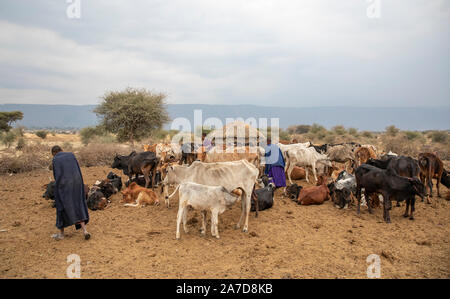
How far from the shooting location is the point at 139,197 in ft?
27.5

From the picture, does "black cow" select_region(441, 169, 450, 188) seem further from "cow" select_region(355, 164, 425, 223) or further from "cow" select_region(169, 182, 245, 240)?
"cow" select_region(169, 182, 245, 240)

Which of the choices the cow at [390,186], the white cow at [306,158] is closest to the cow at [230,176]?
the cow at [390,186]

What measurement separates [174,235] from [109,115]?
15825mm

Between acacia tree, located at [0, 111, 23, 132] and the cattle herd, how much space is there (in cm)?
2529

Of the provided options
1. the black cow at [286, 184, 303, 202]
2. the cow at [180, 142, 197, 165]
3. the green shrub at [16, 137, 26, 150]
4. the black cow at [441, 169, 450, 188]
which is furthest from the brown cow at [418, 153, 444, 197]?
the green shrub at [16, 137, 26, 150]

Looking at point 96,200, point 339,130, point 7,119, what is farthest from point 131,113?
point 339,130

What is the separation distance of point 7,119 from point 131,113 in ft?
64.6

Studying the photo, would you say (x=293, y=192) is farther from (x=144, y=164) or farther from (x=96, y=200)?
(x=96, y=200)

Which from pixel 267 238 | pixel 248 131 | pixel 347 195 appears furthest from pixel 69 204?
pixel 248 131

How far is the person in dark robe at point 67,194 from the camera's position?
225 inches

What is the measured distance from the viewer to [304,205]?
8.55 m

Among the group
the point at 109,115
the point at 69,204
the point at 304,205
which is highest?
the point at 109,115

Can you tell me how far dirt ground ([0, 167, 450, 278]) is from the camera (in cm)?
464

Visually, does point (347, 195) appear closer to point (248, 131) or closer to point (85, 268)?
point (85, 268)
